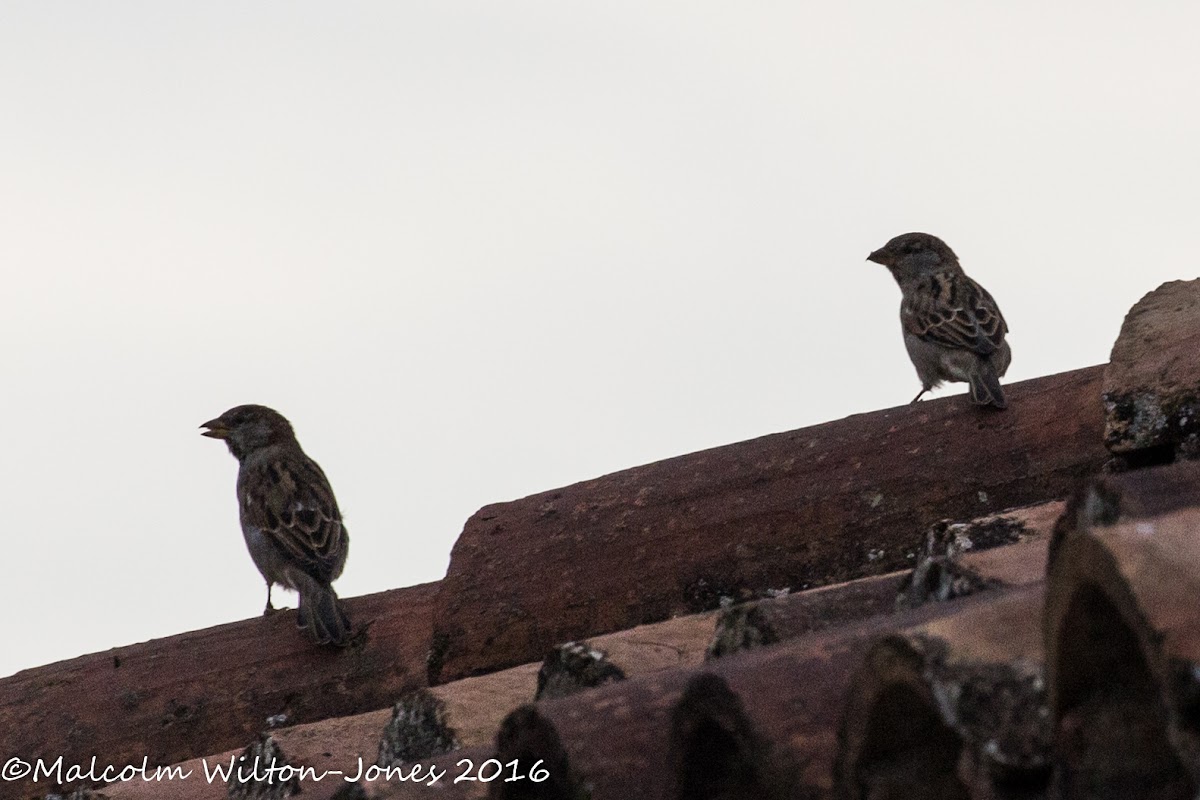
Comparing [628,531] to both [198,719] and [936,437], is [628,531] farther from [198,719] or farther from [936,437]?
[198,719]

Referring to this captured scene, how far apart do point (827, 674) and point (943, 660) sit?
53cm

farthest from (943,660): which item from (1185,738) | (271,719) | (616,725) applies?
(271,719)

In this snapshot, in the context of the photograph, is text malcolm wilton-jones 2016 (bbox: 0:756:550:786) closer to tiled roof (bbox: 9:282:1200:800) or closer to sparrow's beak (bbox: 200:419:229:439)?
tiled roof (bbox: 9:282:1200:800)

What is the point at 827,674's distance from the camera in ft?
8.55

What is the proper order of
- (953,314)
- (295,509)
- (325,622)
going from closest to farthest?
1. (325,622)
2. (953,314)
3. (295,509)

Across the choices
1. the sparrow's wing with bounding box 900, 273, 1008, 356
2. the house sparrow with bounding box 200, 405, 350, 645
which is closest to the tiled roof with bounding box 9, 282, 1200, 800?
the house sparrow with bounding box 200, 405, 350, 645

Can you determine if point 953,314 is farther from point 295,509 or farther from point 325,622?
point 325,622

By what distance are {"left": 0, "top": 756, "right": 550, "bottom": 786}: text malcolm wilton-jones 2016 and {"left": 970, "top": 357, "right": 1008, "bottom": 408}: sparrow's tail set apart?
1.87m

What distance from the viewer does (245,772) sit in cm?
428

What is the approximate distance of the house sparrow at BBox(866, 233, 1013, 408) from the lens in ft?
26.7

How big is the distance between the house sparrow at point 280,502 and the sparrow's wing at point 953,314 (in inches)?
110

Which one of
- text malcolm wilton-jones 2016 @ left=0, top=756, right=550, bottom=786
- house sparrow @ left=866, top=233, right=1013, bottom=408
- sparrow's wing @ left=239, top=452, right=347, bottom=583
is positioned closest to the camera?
text malcolm wilton-jones 2016 @ left=0, top=756, right=550, bottom=786

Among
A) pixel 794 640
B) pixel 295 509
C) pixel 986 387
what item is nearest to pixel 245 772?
pixel 794 640

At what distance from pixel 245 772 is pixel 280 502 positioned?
446 centimetres
